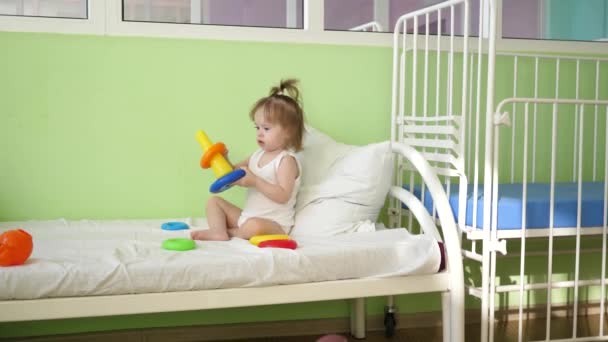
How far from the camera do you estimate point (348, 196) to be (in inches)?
82.4

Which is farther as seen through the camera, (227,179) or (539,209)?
(539,209)

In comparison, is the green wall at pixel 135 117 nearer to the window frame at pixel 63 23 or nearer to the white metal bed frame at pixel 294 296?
the window frame at pixel 63 23

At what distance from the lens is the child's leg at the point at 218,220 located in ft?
6.49

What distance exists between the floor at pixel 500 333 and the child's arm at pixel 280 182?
2.12 ft

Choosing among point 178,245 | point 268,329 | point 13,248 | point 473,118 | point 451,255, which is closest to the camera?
point 13,248

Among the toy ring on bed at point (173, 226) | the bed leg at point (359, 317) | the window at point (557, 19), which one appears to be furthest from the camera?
the window at point (557, 19)

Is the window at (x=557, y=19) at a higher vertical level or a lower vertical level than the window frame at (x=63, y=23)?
higher

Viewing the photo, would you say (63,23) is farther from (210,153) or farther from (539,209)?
(539,209)

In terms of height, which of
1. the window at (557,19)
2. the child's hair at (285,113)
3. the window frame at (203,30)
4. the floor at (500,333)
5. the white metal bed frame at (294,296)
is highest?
the window at (557,19)

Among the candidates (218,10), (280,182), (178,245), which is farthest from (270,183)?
(218,10)

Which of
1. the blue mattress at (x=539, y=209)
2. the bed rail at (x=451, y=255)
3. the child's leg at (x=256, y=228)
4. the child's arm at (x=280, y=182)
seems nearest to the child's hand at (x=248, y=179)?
the child's arm at (x=280, y=182)

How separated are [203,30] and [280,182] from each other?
0.66m

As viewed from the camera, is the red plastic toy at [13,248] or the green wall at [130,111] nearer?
the red plastic toy at [13,248]

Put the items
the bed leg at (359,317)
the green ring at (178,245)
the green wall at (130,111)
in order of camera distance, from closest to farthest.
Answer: the green ring at (178,245) < the green wall at (130,111) < the bed leg at (359,317)
